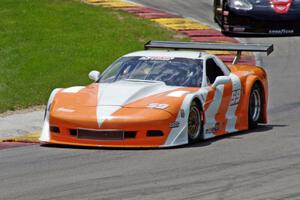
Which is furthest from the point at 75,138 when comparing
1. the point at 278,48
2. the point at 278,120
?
the point at 278,48

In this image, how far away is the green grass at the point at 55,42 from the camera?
18562mm

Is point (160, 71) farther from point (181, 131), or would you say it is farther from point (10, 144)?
point (10, 144)

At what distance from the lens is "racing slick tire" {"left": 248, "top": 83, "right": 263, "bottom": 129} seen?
1416 centimetres

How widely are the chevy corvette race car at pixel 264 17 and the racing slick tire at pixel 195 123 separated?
11969mm

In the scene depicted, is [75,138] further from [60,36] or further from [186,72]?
[60,36]

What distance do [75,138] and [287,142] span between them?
8.46ft

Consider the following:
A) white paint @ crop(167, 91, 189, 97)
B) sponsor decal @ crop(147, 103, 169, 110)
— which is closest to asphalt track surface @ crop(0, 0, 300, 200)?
sponsor decal @ crop(147, 103, 169, 110)

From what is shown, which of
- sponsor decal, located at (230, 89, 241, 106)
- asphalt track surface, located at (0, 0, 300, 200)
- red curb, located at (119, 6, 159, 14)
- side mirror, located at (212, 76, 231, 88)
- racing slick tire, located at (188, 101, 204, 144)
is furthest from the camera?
red curb, located at (119, 6, 159, 14)

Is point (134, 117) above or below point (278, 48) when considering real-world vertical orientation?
above

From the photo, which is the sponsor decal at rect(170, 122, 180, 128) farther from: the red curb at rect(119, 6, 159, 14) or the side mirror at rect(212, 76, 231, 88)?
the red curb at rect(119, 6, 159, 14)

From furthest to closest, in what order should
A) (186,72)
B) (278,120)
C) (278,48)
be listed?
(278,48) < (278,120) < (186,72)

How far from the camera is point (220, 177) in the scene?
9.87m

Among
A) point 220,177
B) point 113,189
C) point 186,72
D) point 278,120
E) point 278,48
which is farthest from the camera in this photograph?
point 278,48

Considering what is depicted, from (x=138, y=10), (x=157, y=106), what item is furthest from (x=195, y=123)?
(x=138, y=10)
